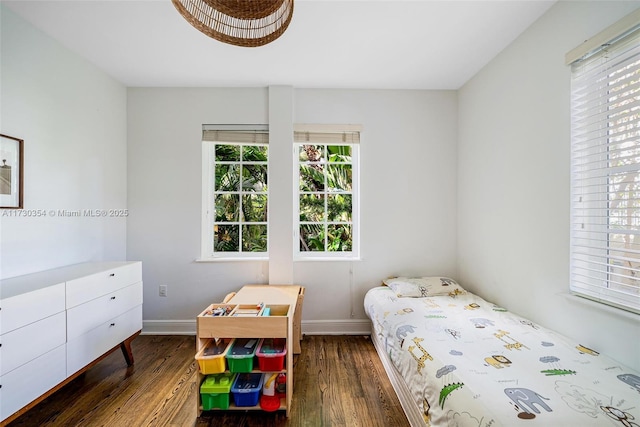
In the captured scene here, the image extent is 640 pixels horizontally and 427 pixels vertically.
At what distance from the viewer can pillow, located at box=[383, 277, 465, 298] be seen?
2404 millimetres

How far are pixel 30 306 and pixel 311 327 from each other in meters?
2.07

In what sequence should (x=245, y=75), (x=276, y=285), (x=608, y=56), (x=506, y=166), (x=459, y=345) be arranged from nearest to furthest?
(x=608, y=56)
(x=459, y=345)
(x=506, y=166)
(x=245, y=75)
(x=276, y=285)

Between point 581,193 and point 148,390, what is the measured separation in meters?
3.02

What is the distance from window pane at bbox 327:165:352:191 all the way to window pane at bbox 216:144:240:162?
0.98 meters

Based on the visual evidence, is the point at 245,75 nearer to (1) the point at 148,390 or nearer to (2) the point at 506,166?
(2) the point at 506,166

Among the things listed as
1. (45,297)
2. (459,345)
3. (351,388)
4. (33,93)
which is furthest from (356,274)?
(33,93)

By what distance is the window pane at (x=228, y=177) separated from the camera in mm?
2855

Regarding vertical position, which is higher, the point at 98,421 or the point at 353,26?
the point at 353,26

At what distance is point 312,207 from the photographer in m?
2.87

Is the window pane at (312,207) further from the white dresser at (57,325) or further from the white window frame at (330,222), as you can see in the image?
the white dresser at (57,325)

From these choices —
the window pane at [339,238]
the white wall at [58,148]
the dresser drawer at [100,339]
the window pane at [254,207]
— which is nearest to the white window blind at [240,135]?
the window pane at [254,207]

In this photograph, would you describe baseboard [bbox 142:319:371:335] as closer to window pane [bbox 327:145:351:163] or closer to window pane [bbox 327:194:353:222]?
window pane [bbox 327:194:353:222]

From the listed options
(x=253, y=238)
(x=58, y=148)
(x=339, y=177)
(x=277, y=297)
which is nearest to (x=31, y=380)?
(x=277, y=297)

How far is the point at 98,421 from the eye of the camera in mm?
1615
